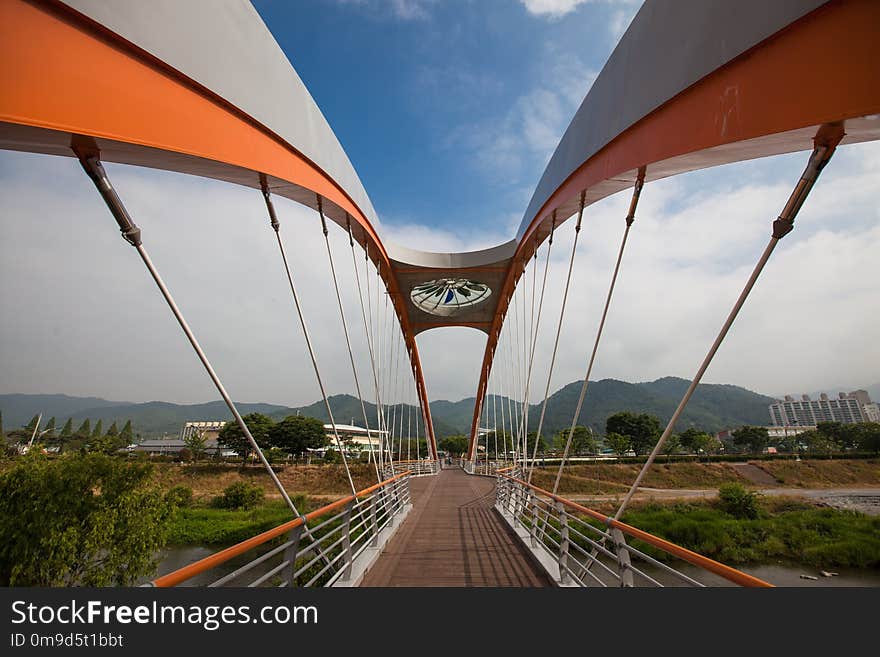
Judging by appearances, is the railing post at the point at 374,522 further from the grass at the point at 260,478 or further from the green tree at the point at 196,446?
the green tree at the point at 196,446

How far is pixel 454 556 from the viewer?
4910 mm

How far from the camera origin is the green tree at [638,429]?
195 ft

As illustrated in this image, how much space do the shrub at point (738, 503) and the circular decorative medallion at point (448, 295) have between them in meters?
18.3

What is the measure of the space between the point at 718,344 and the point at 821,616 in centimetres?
155

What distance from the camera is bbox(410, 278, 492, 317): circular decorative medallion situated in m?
16.8

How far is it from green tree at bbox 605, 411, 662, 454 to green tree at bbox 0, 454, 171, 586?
58310mm

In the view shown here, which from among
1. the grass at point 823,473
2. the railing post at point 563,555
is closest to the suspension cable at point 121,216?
the railing post at point 563,555

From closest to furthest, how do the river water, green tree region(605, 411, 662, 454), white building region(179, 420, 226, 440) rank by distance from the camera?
the river water < white building region(179, 420, 226, 440) < green tree region(605, 411, 662, 454)

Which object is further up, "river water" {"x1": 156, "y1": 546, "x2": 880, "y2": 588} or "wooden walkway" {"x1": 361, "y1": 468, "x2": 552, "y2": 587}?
"wooden walkway" {"x1": 361, "y1": 468, "x2": 552, "y2": 587}

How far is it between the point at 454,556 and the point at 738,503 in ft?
82.3

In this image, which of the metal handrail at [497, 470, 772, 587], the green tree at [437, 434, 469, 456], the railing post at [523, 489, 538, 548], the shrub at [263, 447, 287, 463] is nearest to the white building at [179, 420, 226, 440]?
the shrub at [263, 447, 287, 463]

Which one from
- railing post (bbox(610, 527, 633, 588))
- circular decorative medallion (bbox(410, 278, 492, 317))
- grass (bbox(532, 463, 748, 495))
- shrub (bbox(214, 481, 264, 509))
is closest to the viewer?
railing post (bbox(610, 527, 633, 588))

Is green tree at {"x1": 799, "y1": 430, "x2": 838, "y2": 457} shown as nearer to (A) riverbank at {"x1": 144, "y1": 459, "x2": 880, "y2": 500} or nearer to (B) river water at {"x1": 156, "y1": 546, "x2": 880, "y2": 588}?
(A) riverbank at {"x1": 144, "y1": 459, "x2": 880, "y2": 500}

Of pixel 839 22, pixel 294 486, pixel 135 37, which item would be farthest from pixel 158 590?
pixel 294 486
